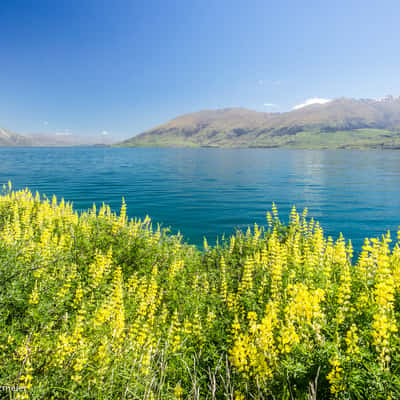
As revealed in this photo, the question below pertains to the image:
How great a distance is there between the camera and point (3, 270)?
5.12 m

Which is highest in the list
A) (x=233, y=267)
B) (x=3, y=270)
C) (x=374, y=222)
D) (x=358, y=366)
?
(x=3, y=270)

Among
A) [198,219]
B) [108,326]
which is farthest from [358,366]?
[198,219]

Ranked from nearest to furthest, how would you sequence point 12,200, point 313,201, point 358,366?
point 358,366
point 12,200
point 313,201

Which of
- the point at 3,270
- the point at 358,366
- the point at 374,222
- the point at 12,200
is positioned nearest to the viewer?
the point at 358,366

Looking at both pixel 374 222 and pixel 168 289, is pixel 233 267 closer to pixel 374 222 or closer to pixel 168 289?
pixel 168 289

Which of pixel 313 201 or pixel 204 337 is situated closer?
pixel 204 337

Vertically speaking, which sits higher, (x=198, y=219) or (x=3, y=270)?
(x=3, y=270)

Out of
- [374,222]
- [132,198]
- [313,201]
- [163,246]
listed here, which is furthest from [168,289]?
[313,201]

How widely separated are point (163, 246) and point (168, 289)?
353 centimetres

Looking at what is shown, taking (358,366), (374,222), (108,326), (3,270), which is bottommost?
(374,222)

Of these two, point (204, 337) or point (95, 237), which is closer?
point (204, 337)

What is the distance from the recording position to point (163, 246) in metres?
10.4

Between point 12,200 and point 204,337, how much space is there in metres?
13.7

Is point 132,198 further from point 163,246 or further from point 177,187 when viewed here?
point 163,246
